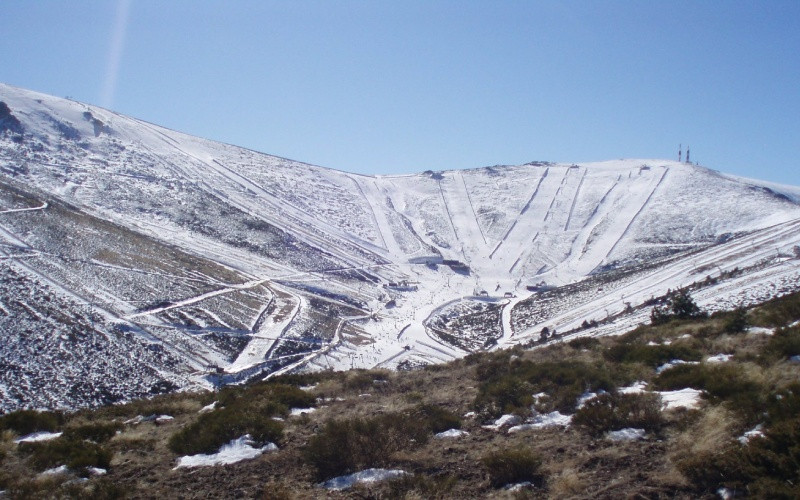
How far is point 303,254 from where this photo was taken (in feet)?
219

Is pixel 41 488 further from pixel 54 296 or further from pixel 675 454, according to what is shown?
pixel 54 296

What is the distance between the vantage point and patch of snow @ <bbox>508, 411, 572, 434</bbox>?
30.8 ft

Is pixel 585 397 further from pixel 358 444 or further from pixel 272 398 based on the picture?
pixel 272 398

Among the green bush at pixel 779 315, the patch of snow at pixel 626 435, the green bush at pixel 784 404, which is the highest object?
the green bush at pixel 779 315

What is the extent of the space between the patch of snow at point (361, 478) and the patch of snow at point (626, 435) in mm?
3278

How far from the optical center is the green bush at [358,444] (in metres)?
7.90

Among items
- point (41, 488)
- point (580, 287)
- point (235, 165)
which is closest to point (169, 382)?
point (41, 488)

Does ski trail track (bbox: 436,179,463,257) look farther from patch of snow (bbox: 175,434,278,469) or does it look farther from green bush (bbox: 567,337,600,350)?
patch of snow (bbox: 175,434,278,469)

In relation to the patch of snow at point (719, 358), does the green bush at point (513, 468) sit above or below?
below

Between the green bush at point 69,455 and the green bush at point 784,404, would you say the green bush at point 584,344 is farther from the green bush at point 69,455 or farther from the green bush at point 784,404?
the green bush at point 69,455

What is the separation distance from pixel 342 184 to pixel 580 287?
57900 millimetres

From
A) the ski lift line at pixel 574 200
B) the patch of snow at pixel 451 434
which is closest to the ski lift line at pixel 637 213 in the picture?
the ski lift line at pixel 574 200

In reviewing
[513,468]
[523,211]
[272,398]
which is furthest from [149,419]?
[523,211]

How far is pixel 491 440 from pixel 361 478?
2600 millimetres
